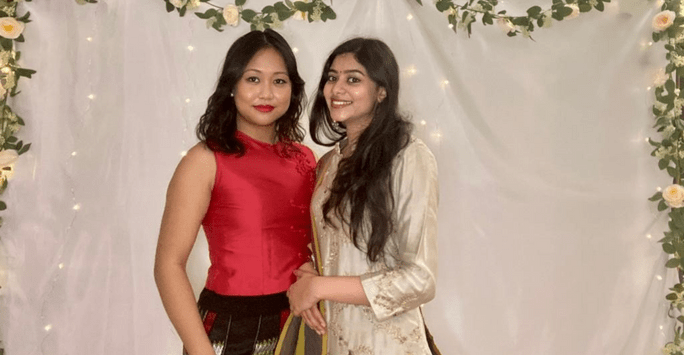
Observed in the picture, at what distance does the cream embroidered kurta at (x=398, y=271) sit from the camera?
157cm

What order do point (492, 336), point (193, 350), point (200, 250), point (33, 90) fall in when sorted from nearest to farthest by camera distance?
point (193, 350) → point (33, 90) → point (200, 250) → point (492, 336)

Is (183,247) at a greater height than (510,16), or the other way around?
(510,16)

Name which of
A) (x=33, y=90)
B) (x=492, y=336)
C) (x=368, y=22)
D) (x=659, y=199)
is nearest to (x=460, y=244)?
(x=492, y=336)

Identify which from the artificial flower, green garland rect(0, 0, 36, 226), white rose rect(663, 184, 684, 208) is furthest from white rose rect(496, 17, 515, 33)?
green garland rect(0, 0, 36, 226)

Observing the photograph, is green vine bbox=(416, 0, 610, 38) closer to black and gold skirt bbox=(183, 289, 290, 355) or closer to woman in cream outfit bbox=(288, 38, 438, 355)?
woman in cream outfit bbox=(288, 38, 438, 355)

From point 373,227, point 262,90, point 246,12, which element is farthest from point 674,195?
point 246,12

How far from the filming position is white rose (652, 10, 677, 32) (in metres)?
2.65

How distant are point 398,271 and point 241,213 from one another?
0.53 m

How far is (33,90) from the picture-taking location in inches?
96.3

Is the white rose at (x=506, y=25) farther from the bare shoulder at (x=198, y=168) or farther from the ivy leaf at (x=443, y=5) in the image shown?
the bare shoulder at (x=198, y=168)

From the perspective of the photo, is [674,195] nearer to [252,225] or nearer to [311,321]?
[311,321]

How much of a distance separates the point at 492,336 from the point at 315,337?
146cm

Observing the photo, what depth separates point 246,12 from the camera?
100 inches

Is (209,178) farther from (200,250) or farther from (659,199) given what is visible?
(659,199)
